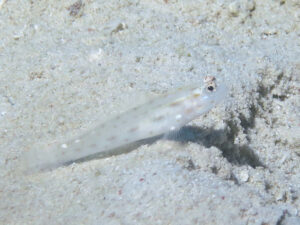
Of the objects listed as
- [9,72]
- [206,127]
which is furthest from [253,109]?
[9,72]

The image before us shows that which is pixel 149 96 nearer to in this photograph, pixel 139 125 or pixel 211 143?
pixel 139 125

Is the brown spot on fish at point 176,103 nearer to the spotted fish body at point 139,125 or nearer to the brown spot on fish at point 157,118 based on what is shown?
the spotted fish body at point 139,125

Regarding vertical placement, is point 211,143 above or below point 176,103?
below

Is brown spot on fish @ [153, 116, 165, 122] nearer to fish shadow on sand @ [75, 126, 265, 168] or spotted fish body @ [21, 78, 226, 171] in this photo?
spotted fish body @ [21, 78, 226, 171]

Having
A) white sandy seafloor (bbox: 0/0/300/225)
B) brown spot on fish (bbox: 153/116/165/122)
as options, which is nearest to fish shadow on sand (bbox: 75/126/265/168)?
white sandy seafloor (bbox: 0/0/300/225)

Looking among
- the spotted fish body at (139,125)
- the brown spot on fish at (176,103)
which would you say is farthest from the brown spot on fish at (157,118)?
the brown spot on fish at (176,103)

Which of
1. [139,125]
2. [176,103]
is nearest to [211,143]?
[176,103]
